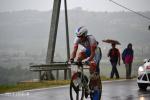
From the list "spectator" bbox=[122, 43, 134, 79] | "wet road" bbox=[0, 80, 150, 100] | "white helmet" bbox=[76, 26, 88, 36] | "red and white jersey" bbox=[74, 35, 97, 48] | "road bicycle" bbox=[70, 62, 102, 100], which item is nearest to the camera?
"white helmet" bbox=[76, 26, 88, 36]

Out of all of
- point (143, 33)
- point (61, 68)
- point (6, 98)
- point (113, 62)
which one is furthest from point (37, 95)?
point (143, 33)

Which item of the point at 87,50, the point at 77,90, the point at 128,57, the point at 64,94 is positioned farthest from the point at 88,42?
the point at 128,57

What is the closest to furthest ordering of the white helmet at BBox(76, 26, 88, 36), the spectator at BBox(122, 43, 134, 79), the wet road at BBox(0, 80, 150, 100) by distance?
the white helmet at BBox(76, 26, 88, 36), the wet road at BBox(0, 80, 150, 100), the spectator at BBox(122, 43, 134, 79)

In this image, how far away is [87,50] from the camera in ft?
48.8

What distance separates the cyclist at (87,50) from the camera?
14414mm

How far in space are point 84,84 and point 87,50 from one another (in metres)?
0.78

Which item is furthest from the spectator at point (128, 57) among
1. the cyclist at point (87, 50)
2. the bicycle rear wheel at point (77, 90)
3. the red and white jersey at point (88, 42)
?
the red and white jersey at point (88, 42)

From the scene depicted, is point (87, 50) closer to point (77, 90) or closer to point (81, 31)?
point (81, 31)

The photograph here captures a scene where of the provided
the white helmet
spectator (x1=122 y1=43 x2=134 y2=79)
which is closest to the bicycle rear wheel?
the white helmet

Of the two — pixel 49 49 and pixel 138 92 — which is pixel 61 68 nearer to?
pixel 49 49

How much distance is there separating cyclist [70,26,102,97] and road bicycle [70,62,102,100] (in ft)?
0.25

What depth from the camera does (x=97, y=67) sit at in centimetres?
1485

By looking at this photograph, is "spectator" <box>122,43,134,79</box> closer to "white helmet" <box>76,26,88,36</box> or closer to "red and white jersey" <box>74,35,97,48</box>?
"red and white jersey" <box>74,35,97,48</box>

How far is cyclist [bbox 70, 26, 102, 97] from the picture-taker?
47.3 ft
